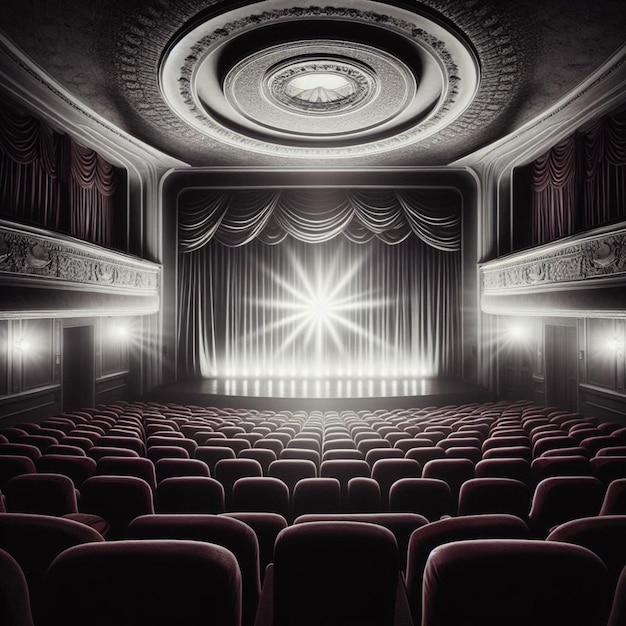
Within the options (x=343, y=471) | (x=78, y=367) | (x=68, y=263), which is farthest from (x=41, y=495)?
(x=78, y=367)

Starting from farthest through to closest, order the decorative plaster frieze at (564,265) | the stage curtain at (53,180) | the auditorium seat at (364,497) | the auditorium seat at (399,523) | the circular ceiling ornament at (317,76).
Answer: the stage curtain at (53,180), the decorative plaster frieze at (564,265), the circular ceiling ornament at (317,76), the auditorium seat at (364,497), the auditorium seat at (399,523)

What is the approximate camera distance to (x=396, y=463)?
130 inches

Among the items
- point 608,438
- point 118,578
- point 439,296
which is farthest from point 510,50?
point 439,296

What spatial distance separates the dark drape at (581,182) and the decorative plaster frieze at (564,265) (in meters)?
0.32

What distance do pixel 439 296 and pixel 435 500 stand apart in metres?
9.77

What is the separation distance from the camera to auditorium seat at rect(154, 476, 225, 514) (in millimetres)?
2588

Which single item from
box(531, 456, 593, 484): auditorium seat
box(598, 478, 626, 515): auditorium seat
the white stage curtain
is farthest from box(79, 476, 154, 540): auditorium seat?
the white stage curtain

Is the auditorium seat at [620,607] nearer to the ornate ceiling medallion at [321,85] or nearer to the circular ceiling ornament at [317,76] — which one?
the circular ceiling ornament at [317,76]

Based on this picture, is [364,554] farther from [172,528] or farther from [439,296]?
[439,296]

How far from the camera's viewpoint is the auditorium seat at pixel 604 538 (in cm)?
153

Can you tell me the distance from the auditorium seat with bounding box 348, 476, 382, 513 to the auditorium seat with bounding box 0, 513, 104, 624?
1.73m

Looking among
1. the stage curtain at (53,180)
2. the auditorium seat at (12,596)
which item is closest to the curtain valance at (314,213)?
the stage curtain at (53,180)

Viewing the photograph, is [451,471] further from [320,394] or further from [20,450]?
[320,394]

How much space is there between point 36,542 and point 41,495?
3.97 feet
